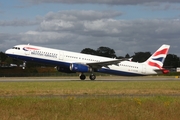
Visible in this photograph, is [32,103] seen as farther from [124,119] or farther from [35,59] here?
[35,59]

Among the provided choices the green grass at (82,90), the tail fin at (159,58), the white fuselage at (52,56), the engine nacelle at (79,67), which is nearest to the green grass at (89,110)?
the green grass at (82,90)

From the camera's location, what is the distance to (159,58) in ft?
225

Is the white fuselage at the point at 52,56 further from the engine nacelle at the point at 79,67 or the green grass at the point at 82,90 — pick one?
the green grass at the point at 82,90

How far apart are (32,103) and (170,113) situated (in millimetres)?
6750

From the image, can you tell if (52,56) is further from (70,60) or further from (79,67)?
(79,67)

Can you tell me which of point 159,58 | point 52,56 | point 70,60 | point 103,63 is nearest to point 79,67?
point 70,60

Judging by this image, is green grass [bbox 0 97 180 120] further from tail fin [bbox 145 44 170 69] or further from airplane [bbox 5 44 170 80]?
tail fin [bbox 145 44 170 69]

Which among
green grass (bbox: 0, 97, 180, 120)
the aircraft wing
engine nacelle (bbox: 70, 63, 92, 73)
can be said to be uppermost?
the aircraft wing

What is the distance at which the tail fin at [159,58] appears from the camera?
225 feet

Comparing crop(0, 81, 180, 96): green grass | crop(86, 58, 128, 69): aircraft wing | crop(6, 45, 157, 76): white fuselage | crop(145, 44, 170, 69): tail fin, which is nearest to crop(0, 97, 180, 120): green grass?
crop(0, 81, 180, 96): green grass

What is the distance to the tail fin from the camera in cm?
6850

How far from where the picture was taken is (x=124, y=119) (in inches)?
621

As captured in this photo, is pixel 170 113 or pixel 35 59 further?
pixel 35 59

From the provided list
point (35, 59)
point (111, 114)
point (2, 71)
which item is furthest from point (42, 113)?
point (2, 71)
